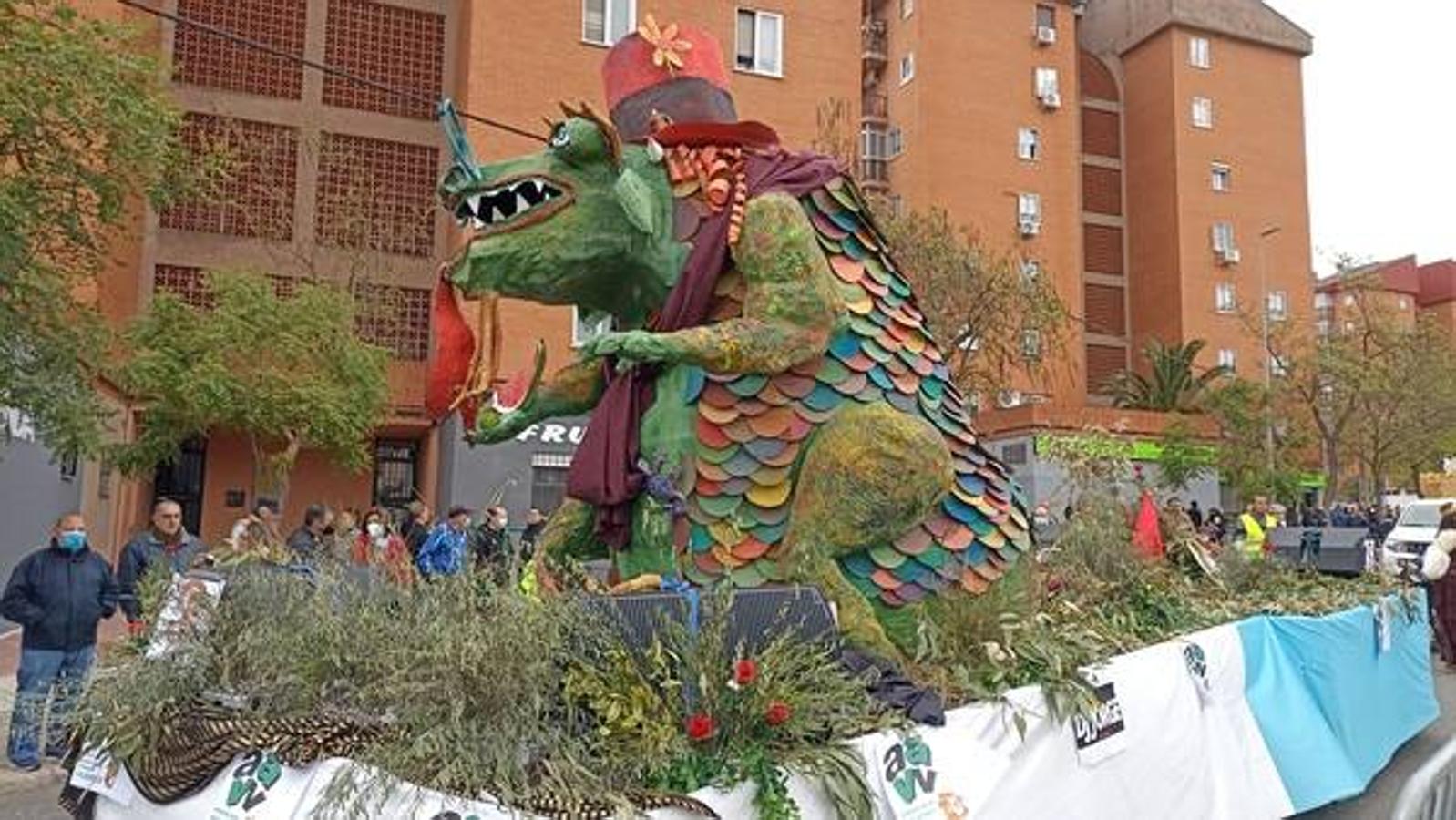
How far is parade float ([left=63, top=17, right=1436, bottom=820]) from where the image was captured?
270 cm

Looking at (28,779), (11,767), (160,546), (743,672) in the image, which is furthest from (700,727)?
(160,546)

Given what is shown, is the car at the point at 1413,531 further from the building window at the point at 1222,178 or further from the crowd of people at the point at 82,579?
Result: the building window at the point at 1222,178

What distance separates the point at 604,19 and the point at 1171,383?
1845cm

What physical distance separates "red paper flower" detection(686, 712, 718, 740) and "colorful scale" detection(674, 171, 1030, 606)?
685mm

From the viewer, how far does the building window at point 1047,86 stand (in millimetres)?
33406

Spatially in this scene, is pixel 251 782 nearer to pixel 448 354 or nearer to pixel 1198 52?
pixel 448 354

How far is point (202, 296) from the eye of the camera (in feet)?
68.3

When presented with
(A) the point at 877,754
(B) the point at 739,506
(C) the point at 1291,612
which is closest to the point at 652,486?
(B) the point at 739,506

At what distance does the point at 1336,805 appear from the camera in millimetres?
5809

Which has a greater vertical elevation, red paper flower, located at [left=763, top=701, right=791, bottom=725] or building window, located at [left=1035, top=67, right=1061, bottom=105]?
building window, located at [left=1035, top=67, right=1061, bottom=105]

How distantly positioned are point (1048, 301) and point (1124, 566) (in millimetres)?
18569

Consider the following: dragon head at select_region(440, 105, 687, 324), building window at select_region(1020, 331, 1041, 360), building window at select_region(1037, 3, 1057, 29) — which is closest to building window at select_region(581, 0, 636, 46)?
building window at select_region(1020, 331, 1041, 360)

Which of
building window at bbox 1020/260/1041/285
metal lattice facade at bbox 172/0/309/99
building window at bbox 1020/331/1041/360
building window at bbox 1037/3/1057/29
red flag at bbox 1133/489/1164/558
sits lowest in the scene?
red flag at bbox 1133/489/1164/558

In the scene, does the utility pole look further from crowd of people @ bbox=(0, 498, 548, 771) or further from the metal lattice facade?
crowd of people @ bbox=(0, 498, 548, 771)
